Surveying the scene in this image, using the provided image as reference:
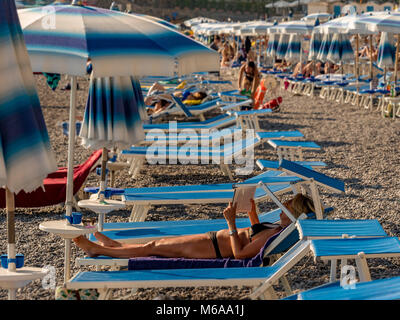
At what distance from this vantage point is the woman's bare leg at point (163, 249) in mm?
4078

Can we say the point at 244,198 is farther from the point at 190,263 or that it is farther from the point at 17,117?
the point at 17,117

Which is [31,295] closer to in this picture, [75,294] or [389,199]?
[75,294]

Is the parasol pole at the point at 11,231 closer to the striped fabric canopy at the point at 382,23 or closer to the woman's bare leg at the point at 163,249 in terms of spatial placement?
the woman's bare leg at the point at 163,249

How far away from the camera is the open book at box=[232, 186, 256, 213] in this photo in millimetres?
4461

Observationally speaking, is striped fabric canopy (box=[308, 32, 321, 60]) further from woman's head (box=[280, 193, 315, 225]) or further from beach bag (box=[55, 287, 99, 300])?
beach bag (box=[55, 287, 99, 300])

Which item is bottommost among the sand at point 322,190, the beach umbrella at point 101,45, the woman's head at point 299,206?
the sand at point 322,190

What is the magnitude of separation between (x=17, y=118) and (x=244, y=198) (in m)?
2.00

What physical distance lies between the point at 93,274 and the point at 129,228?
4.00ft

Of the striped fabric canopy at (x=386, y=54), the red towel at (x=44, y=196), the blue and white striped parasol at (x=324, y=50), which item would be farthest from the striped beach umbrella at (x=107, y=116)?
the blue and white striped parasol at (x=324, y=50)

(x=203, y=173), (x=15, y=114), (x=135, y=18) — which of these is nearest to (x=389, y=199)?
(x=203, y=173)

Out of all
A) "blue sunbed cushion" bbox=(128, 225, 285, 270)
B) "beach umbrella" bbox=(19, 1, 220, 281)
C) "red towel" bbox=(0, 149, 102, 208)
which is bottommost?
"red towel" bbox=(0, 149, 102, 208)

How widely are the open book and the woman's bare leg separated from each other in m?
0.38

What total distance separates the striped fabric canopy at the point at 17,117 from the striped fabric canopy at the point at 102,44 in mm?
418

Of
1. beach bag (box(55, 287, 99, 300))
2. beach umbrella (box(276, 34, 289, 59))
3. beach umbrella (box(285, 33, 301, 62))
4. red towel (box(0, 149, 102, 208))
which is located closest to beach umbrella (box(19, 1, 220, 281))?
beach bag (box(55, 287, 99, 300))
